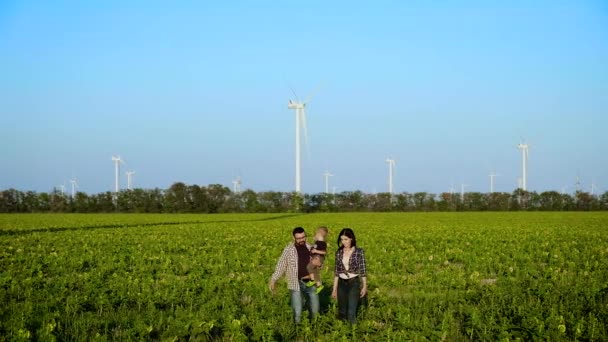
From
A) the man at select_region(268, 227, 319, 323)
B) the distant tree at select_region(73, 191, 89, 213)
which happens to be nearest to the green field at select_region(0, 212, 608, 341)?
the man at select_region(268, 227, 319, 323)

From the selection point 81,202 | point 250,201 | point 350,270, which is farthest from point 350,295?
point 81,202

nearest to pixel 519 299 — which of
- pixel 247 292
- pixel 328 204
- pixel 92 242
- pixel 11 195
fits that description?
pixel 247 292

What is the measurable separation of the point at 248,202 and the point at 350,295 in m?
98.5

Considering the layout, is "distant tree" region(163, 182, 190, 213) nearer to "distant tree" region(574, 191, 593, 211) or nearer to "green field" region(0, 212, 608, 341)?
"distant tree" region(574, 191, 593, 211)

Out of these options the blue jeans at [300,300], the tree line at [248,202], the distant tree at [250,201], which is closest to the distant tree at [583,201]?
the tree line at [248,202]

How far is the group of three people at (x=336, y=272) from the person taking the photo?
1098 cm

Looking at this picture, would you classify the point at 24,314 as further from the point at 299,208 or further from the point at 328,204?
the point at 328,204

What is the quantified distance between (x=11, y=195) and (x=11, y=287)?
102138mm

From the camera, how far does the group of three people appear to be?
36.0ft

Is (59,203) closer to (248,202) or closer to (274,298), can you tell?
(248,202)

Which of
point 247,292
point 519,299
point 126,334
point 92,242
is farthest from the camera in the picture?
point 92,242

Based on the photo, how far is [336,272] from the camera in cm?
1116

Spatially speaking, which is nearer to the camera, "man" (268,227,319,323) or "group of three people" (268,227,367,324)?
"group of three people" (268,227,367,324)

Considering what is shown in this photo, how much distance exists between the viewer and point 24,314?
1164 centimetres
